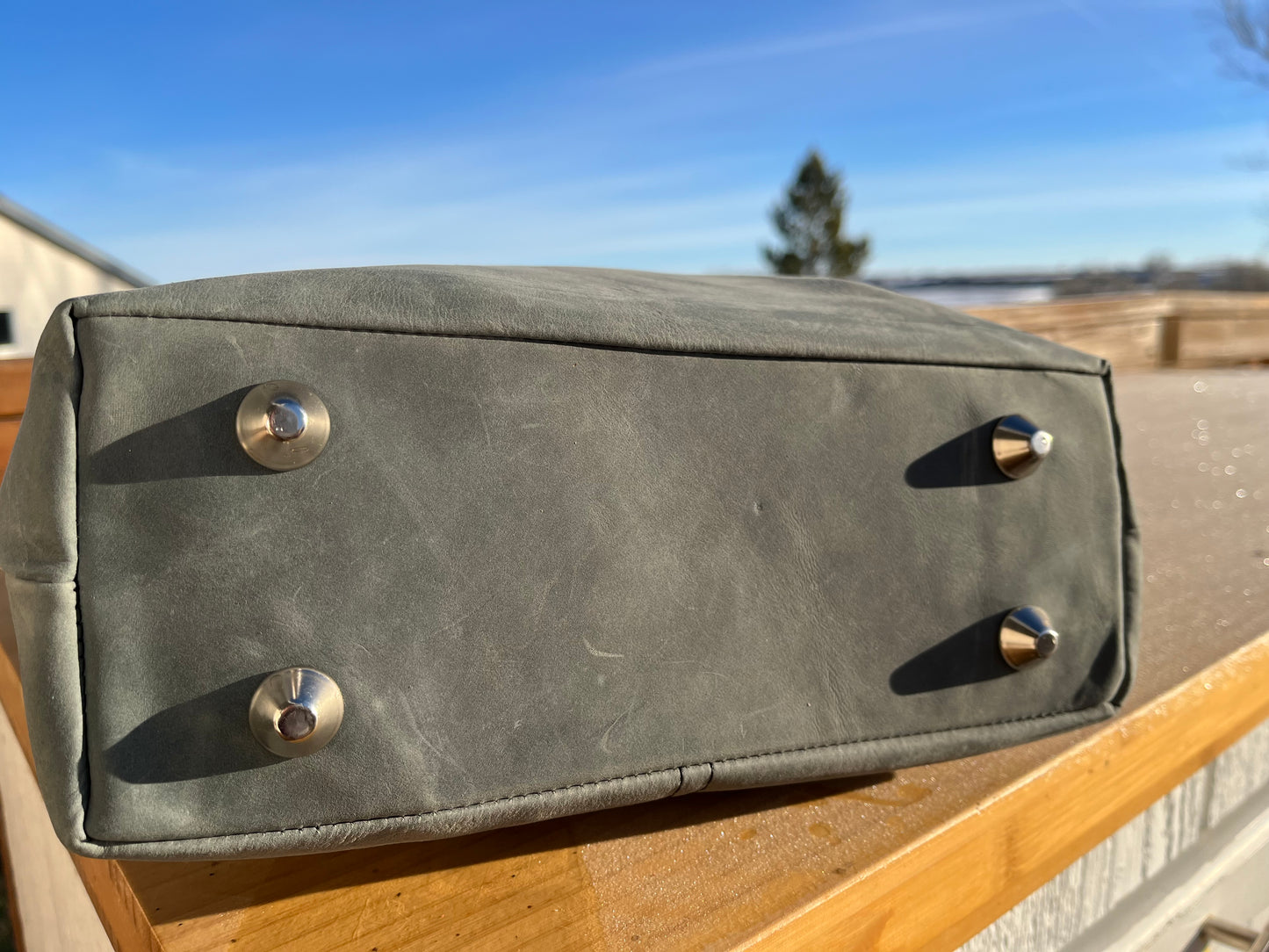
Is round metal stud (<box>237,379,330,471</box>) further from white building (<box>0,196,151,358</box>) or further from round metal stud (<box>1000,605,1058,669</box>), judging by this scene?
white building (<box>0,196,151,358</box>)

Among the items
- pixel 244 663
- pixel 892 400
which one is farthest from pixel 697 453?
pixel 244 663

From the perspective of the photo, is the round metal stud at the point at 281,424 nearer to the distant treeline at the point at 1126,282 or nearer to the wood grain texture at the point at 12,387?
the wood grain texture at the point at 12,387

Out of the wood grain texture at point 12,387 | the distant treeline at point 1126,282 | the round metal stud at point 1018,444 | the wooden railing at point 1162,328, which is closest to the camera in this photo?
the round metal stud at point 1018,444

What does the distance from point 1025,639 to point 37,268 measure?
409cm

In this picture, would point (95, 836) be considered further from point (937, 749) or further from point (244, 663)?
point (937, 749)

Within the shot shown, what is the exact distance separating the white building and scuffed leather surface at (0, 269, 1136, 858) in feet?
11.3

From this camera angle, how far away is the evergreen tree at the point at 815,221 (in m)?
26.0

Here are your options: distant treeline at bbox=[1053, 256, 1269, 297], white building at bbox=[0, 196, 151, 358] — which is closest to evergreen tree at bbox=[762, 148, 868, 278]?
distant treeline at bbox=[1053, 256, 1269, 297]

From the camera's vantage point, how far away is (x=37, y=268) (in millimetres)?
3572

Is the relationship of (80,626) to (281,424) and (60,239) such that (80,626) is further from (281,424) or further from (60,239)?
(60,239)

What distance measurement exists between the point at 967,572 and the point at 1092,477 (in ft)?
0.39

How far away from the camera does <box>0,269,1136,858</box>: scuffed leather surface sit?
1.27 ft

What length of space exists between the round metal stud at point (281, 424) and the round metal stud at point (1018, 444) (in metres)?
0.40

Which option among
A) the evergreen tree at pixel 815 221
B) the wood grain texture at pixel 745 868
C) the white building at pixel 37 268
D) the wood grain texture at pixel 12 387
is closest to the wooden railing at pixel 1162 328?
the wood grain texture at pixel 745 868
